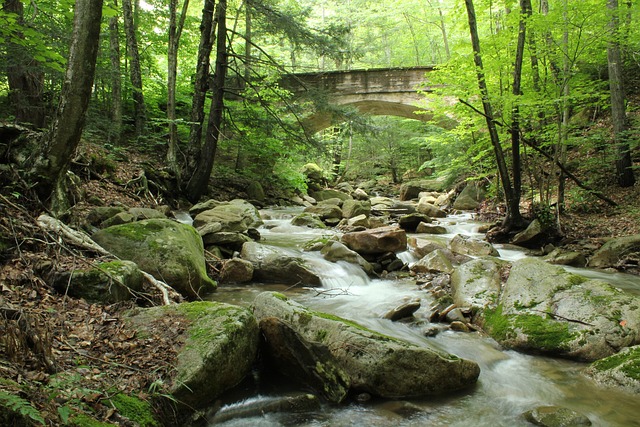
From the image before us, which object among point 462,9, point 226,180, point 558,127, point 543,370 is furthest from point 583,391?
point 226,180

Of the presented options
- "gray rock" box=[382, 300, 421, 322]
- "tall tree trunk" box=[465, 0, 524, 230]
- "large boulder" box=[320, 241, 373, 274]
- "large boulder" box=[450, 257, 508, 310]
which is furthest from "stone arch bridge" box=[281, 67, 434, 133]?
"gray rock" box=[382, 300, 421, 322]

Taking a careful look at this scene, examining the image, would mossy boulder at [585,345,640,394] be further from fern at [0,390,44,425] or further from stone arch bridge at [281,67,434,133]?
stone arch bridge at [281,67,434,133]

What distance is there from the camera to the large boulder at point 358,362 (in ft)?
10.4

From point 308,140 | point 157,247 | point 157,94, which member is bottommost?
point 157,247

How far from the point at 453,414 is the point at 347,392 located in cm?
80

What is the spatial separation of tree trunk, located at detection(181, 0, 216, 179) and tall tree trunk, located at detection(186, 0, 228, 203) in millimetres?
184

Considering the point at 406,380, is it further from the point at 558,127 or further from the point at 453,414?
the point at 558,127

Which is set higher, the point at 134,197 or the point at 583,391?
the point at 134,197

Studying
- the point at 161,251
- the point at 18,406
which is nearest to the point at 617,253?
the point at 161,251

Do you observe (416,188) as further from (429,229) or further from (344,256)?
(344,256)

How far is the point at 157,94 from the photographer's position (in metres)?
14.8

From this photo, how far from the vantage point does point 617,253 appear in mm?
7164

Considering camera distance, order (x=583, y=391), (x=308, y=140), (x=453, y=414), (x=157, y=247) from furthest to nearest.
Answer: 1. (x=308, y=140)
2. (x=157, y=247)
3. (x=583, y=391)
4. (x=453, y=414)

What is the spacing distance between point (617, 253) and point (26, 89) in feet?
37.5
